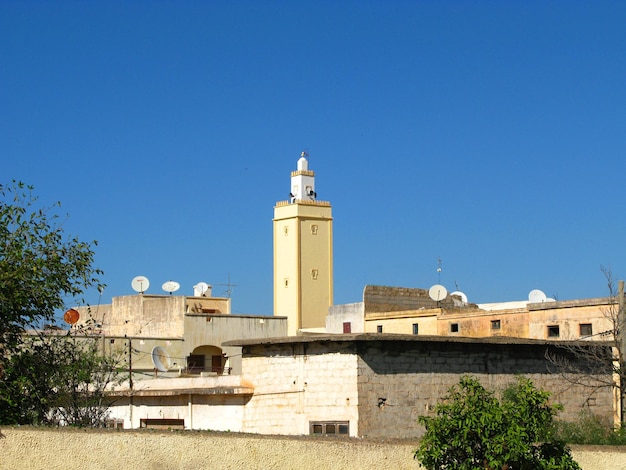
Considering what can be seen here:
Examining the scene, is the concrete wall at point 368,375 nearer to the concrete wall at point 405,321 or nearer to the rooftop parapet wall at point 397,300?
the concrete wall at point 405,321

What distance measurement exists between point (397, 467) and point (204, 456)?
105 inches

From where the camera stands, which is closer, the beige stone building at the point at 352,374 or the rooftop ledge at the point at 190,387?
the beige stone building at the point at 352,374

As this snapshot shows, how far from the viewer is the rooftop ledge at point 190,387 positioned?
81.1ft

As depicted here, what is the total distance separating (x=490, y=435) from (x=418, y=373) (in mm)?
10389

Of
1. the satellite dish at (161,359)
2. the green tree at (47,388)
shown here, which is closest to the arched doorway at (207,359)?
the satellite dish at (161,359)

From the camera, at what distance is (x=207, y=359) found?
44.3 m

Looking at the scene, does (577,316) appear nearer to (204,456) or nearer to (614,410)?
(614,410)

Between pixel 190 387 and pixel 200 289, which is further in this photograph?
pixel 200 289

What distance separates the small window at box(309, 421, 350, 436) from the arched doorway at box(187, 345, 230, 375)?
20182 mm

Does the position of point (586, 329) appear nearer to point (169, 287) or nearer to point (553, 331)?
point (553, 331)

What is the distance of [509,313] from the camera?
3853cm

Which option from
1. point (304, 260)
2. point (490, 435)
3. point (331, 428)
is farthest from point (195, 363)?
point (490, 435)

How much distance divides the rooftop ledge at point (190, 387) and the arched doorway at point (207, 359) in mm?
12181

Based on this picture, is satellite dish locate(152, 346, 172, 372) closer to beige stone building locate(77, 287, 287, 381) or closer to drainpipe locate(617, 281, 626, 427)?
beige stone building locate(77, 287, 287, 381)
